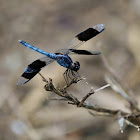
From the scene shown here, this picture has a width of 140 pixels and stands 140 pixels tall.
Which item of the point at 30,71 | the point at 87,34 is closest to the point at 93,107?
the point at 30,71

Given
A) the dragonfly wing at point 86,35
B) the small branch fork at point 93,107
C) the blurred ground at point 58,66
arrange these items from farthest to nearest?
the blurred ground at point 58,66
the dragonfly wing at point 86,35
the small branch fork at point 93,107

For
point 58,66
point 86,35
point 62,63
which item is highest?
point 86,35

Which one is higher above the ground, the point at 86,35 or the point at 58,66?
the point at 86,35

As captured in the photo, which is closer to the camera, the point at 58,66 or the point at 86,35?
the point at 86,35

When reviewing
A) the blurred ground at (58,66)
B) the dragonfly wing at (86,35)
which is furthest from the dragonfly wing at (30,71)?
the blurred ground at (58,66)

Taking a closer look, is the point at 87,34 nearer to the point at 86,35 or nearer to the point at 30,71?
the point at 86,35

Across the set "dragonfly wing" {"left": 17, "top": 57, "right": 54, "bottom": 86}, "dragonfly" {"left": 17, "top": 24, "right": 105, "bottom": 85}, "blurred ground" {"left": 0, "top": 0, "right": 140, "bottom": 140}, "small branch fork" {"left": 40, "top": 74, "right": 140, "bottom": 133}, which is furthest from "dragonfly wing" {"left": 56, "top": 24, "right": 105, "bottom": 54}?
"small branch fork" {"left": 40, "top": 74, "right": 140, "bottom": 133}

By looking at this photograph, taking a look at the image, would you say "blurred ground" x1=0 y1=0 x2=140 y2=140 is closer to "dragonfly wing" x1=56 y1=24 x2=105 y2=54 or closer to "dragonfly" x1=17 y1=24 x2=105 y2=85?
"dragonfly wing" x1=56 y1=24 x2=105 y2=54

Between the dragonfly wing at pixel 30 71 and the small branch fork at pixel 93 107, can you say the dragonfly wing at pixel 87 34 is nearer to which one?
the dragonfly wing at pixel 30 71

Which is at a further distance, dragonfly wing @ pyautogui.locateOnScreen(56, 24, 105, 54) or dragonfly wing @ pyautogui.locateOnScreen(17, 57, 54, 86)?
dragonfly wing @ pyautogui.locateOnScreen(56, 24, 105, 54)
